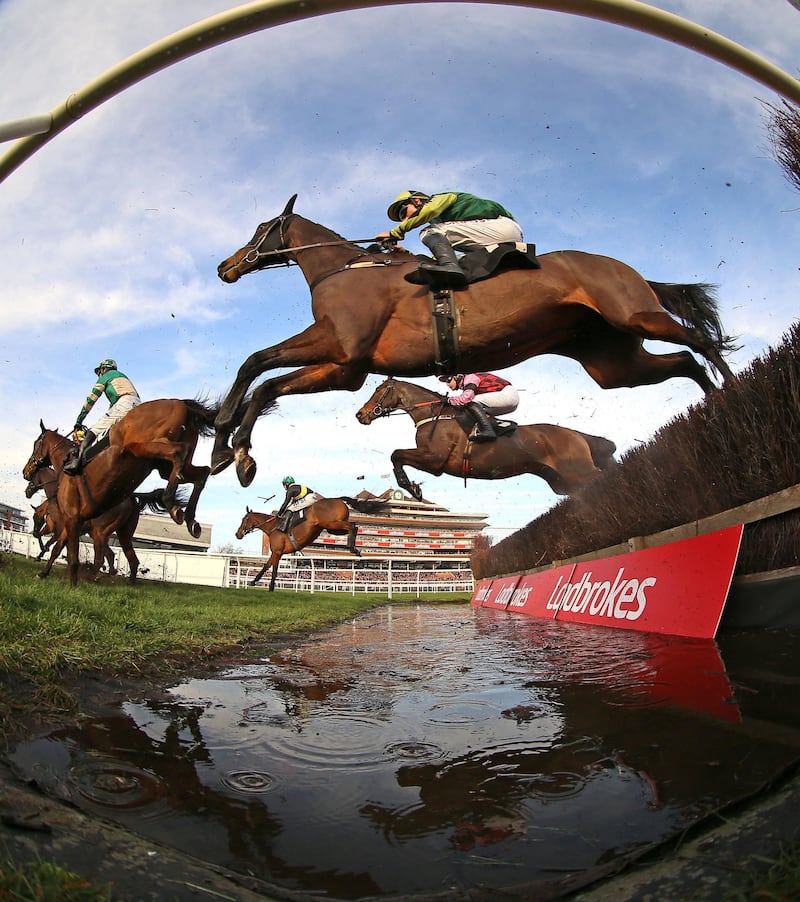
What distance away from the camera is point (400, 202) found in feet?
16.0

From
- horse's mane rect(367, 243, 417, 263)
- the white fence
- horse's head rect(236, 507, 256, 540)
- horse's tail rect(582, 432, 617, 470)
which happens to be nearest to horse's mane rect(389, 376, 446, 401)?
horse's tail rect(582, 432, 617, 470)

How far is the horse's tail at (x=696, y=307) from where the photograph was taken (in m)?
4.59

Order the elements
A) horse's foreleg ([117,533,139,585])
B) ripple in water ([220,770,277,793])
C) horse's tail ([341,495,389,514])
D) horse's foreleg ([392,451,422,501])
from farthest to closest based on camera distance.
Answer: horse's foreleg ([117,533,139,585]), horse's tail ([341,495,389,514]), horse's foreleg ([392,451,422,501]), ripple in water ([220,770,277,793])

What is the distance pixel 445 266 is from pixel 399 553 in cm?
3565

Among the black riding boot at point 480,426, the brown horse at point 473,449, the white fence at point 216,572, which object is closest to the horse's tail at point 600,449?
the brown horse at point 473,449

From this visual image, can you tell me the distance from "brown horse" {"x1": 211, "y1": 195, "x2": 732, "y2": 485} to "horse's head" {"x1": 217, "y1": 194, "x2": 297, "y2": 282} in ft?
2.25

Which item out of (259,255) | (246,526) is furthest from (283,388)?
(246,526)

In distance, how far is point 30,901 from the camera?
925 millimetres

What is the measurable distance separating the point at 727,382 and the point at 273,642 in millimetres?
4543

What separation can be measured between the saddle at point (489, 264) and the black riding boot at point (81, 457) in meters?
7.13

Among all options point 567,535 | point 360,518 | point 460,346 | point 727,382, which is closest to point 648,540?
point 727,382

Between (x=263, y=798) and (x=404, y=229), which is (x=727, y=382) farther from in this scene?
(x=263, y=798)

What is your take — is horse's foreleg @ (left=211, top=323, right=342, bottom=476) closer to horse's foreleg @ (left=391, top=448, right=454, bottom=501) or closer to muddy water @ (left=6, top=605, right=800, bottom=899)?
muddy water @ (left=6, top=605, right=800, bottom=899)

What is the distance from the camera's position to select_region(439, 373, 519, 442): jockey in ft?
29.8
